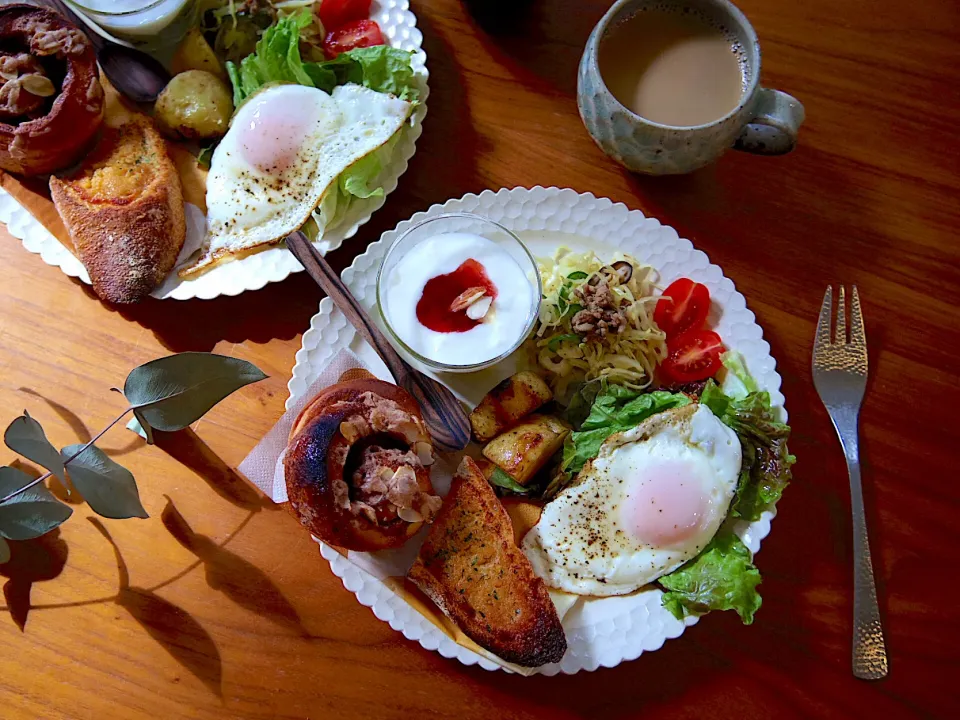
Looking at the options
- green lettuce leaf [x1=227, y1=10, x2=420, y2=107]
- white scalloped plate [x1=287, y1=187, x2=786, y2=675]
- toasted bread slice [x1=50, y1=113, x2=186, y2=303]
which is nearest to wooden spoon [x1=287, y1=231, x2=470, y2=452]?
white scalloped plate [x1=287, y1=187, x2=786, y2=675]

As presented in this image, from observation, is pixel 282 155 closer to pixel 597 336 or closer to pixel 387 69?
pixel 387 69

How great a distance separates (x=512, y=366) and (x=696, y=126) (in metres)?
1.01

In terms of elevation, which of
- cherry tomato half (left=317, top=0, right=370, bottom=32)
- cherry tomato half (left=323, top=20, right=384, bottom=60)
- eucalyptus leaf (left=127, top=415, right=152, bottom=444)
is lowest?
eucalyptus leaf (left=127, top=415, right=152, bottom=444)

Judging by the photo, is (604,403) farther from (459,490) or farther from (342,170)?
(342,170)

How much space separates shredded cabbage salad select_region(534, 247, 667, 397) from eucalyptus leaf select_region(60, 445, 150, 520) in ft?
4.63

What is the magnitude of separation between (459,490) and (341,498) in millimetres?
409

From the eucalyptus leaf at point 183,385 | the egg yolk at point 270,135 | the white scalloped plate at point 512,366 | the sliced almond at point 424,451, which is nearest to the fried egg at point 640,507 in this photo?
the white scalloped plate at point 512,366

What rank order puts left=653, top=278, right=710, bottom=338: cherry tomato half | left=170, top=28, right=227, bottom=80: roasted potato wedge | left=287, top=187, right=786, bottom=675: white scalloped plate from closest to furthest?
left=287, top=187, right=786, bottom=675: white scalloped plate
left=653, top=278, right=710, bottom=338: cherry tomato half
left=170, top=28, right=227, bottom=80: roasted potato wedge

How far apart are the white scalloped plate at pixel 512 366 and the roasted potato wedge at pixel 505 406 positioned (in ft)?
0.39

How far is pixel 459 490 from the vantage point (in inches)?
93.9

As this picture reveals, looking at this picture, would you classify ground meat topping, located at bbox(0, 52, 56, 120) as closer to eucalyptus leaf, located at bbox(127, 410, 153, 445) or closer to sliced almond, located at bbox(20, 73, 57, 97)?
sliced almond, located at bbox(20, 73, 57, 97)

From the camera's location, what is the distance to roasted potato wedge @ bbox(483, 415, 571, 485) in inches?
94.0

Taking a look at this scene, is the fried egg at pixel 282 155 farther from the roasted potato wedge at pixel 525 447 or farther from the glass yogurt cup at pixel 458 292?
the roasted potato wedge at pixel 525 447

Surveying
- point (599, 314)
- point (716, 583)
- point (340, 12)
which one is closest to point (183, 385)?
point (599, 314)
